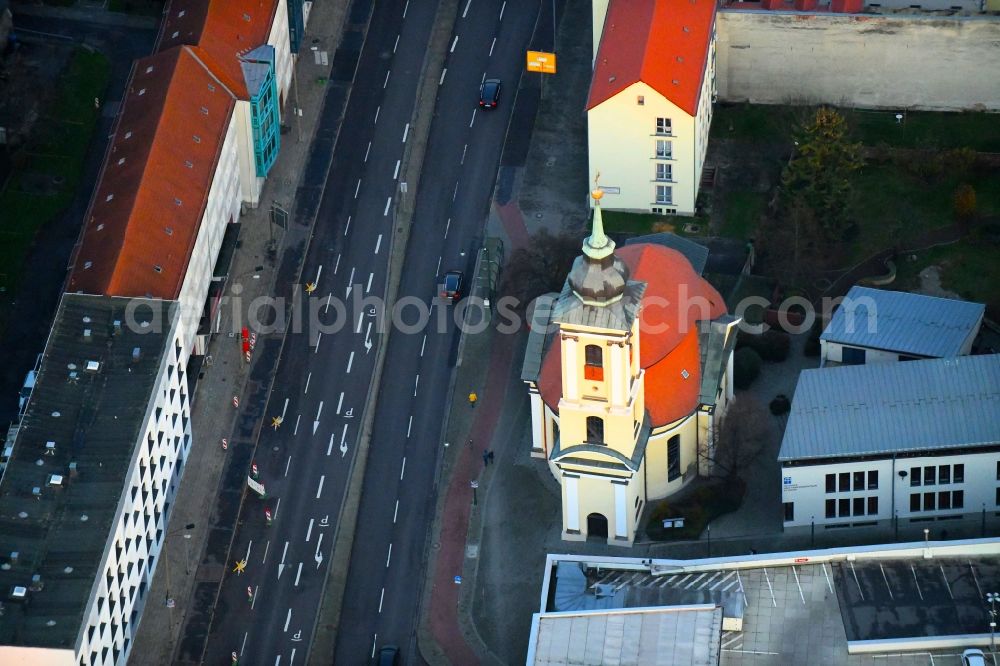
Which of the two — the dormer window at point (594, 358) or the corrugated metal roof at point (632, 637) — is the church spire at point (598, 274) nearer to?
the dormer window at point (594, 358)

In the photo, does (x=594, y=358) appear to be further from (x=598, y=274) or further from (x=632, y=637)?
(x=632, y=637)

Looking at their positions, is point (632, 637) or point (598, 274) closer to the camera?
point (632, 637)

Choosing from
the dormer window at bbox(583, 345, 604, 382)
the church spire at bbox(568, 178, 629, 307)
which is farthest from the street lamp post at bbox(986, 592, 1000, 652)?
the church spire at bbox(568, 178, 629, 307)

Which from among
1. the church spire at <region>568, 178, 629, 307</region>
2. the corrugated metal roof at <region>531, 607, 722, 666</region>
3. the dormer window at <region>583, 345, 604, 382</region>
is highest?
the church spire at <region>568, 178, 629, 307</region>

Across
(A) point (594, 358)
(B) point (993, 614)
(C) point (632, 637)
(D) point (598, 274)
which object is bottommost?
(C) point (632, 637)

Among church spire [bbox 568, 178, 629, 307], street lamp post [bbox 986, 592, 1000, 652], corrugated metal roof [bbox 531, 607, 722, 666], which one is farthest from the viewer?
church spire [bbox 568, 178, 629, 307]

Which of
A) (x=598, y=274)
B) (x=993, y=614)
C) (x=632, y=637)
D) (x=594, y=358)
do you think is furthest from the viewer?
(x=594, y=358)

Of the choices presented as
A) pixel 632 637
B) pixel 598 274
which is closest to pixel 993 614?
pixel 632 637

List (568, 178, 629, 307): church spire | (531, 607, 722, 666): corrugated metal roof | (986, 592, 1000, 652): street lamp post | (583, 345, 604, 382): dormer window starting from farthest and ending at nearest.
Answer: (583, 345, 604, 382): dormer window < (568, 178, 629, 307): church spire < (531, 607, 722, 666): corrugated metal roof < (986, 592, 1000, 652): street lamp post

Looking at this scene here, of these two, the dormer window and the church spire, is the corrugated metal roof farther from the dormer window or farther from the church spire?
the church spire

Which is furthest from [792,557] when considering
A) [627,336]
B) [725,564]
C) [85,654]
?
[85,654]
